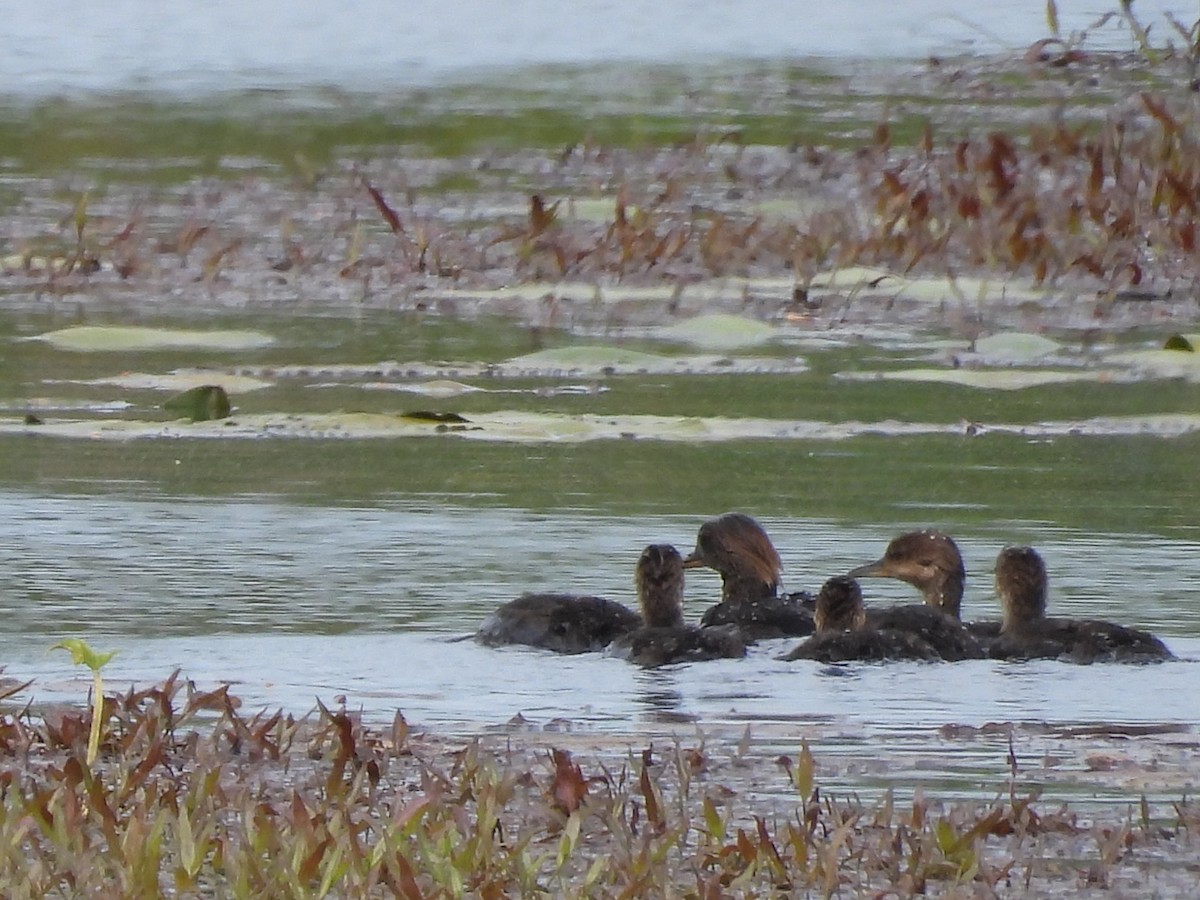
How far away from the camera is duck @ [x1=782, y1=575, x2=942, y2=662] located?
7000 mm

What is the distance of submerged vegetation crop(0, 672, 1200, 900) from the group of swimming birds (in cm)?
119

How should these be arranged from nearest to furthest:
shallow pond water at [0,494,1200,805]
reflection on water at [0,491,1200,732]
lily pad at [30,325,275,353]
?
1. shallow pond water at [0,494,1200,805]
2. reflection on water at [0,491,1200,732]
3. lily pad at [30,325,275,353]

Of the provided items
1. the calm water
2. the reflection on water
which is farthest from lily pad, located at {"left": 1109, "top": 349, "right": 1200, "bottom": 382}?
the calm water

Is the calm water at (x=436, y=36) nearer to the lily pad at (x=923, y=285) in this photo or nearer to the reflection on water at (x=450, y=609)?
the lily pad at (x=923, y=285)

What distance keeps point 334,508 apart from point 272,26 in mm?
18096

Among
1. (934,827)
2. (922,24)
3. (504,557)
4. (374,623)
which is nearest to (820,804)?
(934,827)

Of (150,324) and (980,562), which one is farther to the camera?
(150,324)

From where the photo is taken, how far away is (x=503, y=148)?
18188 millimetres

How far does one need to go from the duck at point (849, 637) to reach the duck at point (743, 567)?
426 mm

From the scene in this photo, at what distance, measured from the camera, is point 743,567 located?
792 cm

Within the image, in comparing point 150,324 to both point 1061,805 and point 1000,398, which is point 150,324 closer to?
point 1000,398

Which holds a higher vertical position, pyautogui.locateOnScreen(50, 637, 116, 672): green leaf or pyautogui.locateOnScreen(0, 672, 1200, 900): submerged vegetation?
pyautogui.locateOnScreen(50, 637, 116, 672): green leaf

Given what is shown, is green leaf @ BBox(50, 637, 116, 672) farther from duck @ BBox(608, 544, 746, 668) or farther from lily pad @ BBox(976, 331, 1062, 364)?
lily pad @ BBox(976, 331, 1062, 364)

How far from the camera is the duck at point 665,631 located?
23.2 ft
